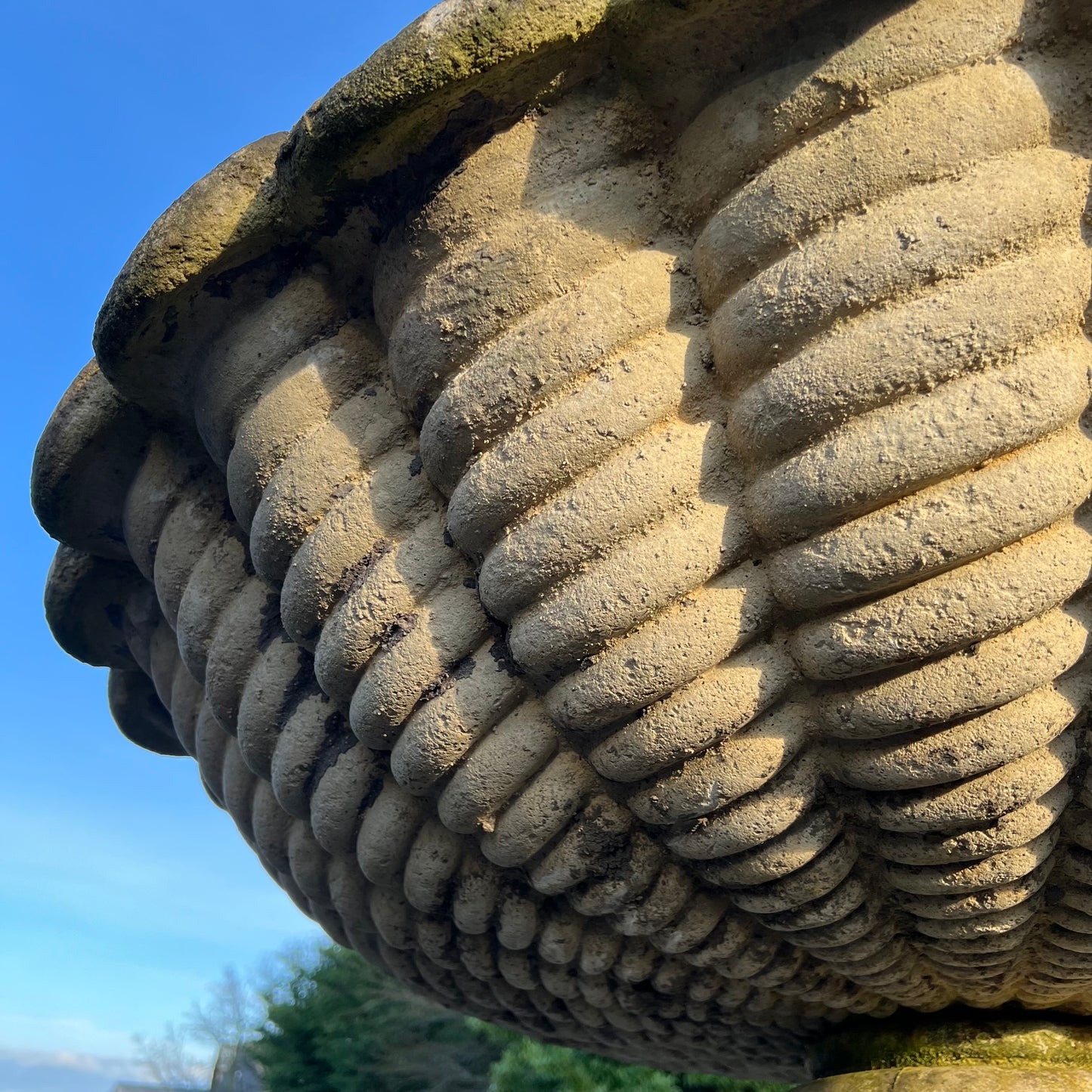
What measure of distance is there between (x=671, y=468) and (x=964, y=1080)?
1.19m

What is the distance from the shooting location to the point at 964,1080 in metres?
1.65

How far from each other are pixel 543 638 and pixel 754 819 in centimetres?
37

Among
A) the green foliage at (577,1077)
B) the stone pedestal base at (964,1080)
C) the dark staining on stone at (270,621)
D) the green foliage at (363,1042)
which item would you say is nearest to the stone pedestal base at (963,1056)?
the stone pedestal base at (964,1080)

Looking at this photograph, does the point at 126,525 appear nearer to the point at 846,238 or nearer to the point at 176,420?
the point at 176,420

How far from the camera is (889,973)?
1.61m

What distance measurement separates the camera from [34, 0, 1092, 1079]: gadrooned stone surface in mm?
1130

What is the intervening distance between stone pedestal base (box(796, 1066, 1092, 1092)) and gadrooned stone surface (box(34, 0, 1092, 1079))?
0.17 meters

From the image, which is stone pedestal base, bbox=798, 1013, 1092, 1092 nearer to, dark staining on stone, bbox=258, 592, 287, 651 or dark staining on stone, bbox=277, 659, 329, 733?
dark staining on stone, bbox=277, 659, 329, 733

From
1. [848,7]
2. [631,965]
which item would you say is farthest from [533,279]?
[631,965]

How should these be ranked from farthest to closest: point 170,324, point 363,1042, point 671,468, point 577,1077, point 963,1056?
point 363,1042 → point 577,1077 → point 963,1056 → point 170,324 → point 671,468

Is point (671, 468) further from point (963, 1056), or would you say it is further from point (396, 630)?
point (963, 1056)

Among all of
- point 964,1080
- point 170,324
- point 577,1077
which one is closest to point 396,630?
Answer: point 170,324

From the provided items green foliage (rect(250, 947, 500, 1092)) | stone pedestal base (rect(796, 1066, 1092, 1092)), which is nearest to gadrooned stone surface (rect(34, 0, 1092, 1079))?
stone pedestal base (rect(796, 1066, 1092, 1092))

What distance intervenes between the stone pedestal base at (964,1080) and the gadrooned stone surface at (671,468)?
17 cm
